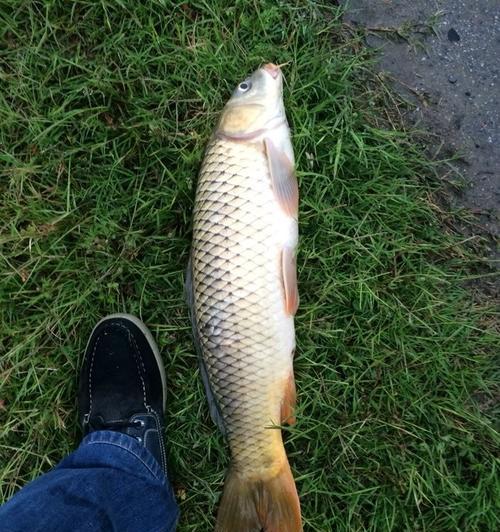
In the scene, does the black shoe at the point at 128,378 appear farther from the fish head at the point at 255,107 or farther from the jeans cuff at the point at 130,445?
the fish head at the point at 255,107

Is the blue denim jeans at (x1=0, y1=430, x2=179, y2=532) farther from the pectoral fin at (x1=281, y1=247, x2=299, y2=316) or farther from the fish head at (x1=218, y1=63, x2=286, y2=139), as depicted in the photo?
the fish head at (x1=218, y1=63, x2=286, y2=139)

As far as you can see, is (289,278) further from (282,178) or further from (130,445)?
(130,445)

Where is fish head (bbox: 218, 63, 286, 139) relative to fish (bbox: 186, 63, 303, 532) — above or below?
above

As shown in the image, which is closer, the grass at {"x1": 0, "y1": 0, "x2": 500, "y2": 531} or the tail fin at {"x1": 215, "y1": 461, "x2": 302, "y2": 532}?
the tail fin at {"x1": 215, "y1": 461, "x2": 302, "y2": 532}

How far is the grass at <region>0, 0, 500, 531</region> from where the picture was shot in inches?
83.7

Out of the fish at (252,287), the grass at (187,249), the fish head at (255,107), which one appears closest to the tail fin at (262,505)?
the fish at (252,287)

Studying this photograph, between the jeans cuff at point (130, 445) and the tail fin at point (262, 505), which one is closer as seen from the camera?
the tail fin at point (262, 505)

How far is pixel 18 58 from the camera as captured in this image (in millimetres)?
2199

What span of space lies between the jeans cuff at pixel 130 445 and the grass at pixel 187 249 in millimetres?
119

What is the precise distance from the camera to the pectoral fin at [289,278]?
6.39 feet

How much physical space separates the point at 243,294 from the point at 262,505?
74cm

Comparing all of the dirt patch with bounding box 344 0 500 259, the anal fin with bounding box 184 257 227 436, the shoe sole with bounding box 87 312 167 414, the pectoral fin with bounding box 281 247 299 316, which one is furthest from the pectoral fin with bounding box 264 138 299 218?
the shoe sole with bounding box 87 312 167 414

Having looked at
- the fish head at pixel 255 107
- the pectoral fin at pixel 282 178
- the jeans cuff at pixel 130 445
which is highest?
the fish head at pixel 255 107

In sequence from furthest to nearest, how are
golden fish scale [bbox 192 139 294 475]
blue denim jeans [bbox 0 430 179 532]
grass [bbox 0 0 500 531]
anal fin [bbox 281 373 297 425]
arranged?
grass [bbox 0 0 500 531] < anal fin [bbox 281 373 297 425] < golden fish scale [bbox 192 139 294 475] < blue denim jeans [bbox 0 430 179 532]
